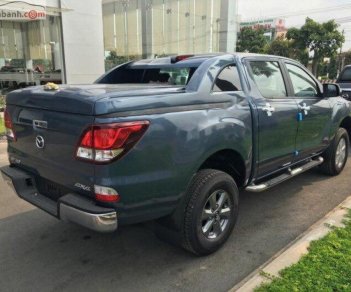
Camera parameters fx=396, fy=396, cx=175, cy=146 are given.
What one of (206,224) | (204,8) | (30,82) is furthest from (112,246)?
(204,8)

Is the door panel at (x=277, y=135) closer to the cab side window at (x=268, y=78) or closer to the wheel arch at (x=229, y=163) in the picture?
the cab side window at (x=268, y=78)

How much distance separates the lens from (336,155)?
5805 mm

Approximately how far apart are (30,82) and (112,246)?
48.6ft

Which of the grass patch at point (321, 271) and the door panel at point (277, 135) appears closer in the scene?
the grass patch at point (321, 271)

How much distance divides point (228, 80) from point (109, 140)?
1.58m

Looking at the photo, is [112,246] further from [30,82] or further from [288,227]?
[30,82]

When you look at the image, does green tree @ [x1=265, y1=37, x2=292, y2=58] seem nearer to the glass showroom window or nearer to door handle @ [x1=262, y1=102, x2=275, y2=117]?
the glass showroom window

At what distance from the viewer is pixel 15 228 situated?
415cm

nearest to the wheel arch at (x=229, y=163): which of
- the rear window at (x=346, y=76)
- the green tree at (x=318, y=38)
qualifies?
the rear window at (x=346, y=76)

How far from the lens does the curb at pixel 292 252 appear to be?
2955mm

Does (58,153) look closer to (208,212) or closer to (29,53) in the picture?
(208,212)

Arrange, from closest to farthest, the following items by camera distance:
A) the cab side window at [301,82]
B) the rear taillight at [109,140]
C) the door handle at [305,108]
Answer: the rear taillight at [109,140], the door handle at [305,108], the cab side window at [301,82]

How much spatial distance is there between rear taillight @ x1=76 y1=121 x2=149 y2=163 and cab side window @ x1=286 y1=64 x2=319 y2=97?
2.66 metres

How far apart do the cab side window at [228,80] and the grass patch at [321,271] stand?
161cm
